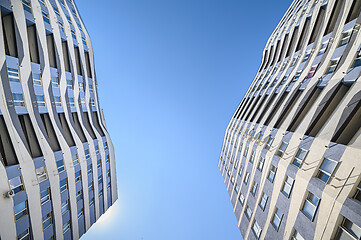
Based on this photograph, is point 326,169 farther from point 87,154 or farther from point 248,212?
point 87,154

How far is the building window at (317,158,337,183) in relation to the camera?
10.6 metres

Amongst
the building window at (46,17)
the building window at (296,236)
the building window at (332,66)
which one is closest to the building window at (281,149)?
the building window at (296,236)

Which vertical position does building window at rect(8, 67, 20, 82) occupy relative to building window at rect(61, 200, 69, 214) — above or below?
above

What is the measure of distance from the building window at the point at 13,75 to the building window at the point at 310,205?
2770 cm

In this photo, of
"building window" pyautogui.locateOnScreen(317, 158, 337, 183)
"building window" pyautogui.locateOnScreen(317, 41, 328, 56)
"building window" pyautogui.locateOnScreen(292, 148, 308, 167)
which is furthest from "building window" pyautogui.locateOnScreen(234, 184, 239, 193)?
"building window" pyautogui.locateOnScreen(317, 41, 328, 56)

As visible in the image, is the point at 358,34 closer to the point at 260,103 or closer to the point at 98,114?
the point at 260,103

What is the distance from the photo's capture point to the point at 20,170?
46.7ft

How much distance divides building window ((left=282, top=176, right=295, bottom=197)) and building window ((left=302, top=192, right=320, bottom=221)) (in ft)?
6.11

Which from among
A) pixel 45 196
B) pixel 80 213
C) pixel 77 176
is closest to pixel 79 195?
pixel 80 213

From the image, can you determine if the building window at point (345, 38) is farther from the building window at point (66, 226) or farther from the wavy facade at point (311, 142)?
the building window at point (66, 226)

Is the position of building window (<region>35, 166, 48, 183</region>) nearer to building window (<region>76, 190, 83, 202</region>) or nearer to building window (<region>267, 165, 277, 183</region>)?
building window (<region>76, 190, 83, 202</region>)

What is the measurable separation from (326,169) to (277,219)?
723 cm

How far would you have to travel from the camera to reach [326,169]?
36.3 ft

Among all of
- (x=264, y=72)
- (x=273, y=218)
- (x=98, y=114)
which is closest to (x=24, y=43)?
(x=98, y=114)
